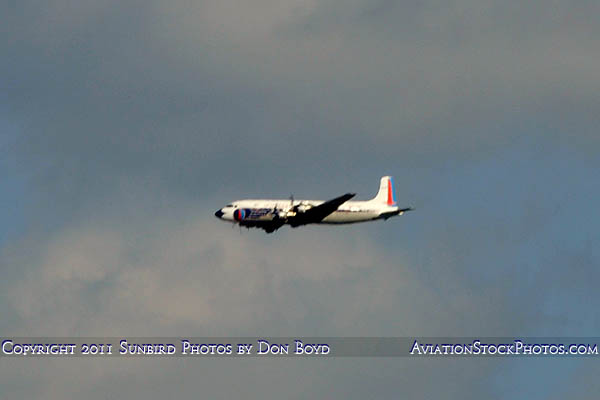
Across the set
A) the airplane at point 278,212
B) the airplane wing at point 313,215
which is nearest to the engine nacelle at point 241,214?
the airplane at point 278,212

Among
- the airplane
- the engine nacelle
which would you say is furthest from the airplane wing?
the engine nacelle

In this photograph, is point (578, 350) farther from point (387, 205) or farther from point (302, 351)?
point (387, 205)

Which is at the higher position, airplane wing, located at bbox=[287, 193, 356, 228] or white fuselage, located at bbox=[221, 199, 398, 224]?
white fuselage, located at bbox=[221, 199, 398, 224]

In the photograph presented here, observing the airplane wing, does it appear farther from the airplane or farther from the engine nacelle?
the engine nacelle

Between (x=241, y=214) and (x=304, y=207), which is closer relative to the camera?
(x=241, y=214)

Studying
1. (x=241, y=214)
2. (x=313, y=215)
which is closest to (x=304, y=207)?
(x=313, y=215)

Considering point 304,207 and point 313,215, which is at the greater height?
point 304,207

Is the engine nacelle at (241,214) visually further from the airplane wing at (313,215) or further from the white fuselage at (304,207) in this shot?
the airplane wing at (313,215)

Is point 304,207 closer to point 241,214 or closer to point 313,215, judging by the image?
point 313,215

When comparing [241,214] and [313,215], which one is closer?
[241,214]

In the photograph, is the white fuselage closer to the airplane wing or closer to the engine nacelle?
the engine nacelle

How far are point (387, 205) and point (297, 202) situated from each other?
1966 centimetres

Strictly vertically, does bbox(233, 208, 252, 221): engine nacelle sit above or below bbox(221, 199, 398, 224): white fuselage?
below

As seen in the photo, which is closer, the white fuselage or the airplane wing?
the airplane wing
